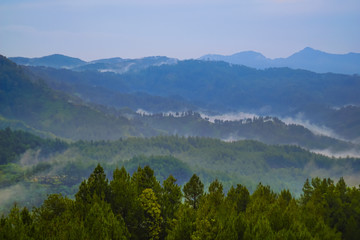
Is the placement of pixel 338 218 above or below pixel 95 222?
Result: below

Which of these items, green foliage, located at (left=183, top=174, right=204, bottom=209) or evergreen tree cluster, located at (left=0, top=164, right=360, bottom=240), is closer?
evergreen tree cluster, located at (left=0, top=164, right=360, bottom=240)

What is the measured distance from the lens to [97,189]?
218ft

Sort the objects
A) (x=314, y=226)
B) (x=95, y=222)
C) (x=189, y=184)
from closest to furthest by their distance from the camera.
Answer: (x=95, y=222) < (x=314, y=226) < (x=189, y=184)

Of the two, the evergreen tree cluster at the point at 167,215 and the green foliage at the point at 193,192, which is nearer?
the evergreen tree cluster at the point at 167,215

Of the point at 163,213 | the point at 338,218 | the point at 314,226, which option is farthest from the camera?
the point at 338,218

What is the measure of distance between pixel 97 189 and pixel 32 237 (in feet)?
65.5

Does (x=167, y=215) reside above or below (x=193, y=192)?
below

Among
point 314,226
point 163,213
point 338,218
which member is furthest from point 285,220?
point 338,218

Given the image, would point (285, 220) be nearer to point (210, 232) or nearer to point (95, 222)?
point (210, 232)

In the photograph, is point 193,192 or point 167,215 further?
point 193,192

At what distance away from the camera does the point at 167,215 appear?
222 ft

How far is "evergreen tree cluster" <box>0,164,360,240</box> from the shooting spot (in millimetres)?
49625

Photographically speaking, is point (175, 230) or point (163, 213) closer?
point (175, 230)

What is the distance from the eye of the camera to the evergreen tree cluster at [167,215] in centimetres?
4962
